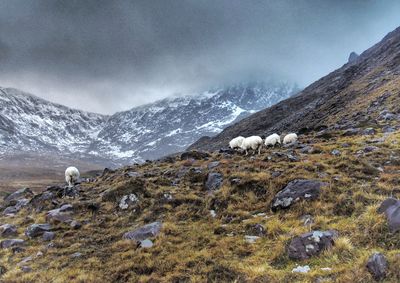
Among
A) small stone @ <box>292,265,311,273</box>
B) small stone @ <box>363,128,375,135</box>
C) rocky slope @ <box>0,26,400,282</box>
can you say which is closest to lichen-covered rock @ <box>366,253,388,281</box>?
rocky slope @ <box>0,26,400,282</box>

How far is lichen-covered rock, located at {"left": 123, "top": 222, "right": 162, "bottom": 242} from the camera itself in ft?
42.3

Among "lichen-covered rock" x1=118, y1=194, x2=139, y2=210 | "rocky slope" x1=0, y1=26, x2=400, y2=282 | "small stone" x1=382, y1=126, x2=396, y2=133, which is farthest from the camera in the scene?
"small stone" x1=382, y1=126, x2=396, y2=133

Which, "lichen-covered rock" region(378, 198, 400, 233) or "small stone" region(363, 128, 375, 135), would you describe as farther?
"small stone" region(363, 128, 375, 135)

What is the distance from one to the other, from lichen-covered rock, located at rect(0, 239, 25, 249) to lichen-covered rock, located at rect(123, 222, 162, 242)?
16.8 ft

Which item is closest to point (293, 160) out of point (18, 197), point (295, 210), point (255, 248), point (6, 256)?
point (295, 210)

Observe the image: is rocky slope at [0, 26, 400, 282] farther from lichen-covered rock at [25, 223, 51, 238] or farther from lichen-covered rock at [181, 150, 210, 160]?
lichen-covered rock at [181, 150, 210, 160]

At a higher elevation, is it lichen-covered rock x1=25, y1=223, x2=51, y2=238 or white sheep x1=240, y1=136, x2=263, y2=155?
white sheep x1=240, y1=136, x2=263, y2=155

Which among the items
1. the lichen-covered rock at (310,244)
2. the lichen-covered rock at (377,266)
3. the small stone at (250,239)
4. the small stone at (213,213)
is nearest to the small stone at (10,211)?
the small stone at (213,213)

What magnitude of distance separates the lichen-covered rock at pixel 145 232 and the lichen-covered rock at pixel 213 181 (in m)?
4.84

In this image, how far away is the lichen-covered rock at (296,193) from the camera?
1314cm

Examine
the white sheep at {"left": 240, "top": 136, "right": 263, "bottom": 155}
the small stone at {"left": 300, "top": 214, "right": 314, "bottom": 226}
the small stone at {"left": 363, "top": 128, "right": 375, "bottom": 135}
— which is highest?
the white sheep at {"left": 240, "top": 136, "right": 263, "bottom": 155}

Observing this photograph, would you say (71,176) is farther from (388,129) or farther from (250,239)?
(388,129)

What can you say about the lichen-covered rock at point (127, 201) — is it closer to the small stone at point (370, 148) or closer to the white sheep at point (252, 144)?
the white sheep at point (252, 144)

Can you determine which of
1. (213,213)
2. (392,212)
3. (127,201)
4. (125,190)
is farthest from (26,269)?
(392,212)
